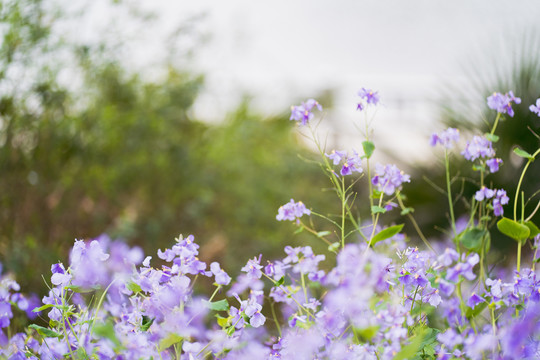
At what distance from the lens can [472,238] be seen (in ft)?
4.24

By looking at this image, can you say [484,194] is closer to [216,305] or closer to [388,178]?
[388,178]

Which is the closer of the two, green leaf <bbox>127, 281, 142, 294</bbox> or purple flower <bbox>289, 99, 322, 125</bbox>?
green leaf <bbox>127, 281, 142, 294</bbox>

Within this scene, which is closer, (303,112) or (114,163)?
(303,112)

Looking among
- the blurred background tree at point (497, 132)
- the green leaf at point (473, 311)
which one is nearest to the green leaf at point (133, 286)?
the green leaf at point (473, 311)

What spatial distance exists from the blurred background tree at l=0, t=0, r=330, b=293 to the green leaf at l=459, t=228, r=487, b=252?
2696mm

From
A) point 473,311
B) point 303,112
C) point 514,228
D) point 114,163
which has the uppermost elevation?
point 303,112

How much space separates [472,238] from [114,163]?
11.1ft

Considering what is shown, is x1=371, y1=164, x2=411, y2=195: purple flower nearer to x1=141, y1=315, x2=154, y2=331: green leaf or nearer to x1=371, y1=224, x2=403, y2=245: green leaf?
x1=371, y1=224, x2=403, y2=245: green leaf

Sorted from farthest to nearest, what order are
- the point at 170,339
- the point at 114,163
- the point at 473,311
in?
1. the point at 114,163
2. the point at 473,311
3. the point at 170,339

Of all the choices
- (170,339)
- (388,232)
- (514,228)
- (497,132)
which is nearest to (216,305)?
(170,339)

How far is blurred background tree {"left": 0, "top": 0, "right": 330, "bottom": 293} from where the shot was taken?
3.43 metres

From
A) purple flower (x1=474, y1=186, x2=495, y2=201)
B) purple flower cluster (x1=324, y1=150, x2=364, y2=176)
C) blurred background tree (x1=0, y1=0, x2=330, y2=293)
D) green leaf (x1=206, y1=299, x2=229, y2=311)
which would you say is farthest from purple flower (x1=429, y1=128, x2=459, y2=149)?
blurred background tree (x1=0, y1=0, x2=330, y2=293)

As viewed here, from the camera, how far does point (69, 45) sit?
3.65 metres

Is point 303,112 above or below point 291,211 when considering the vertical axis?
above
